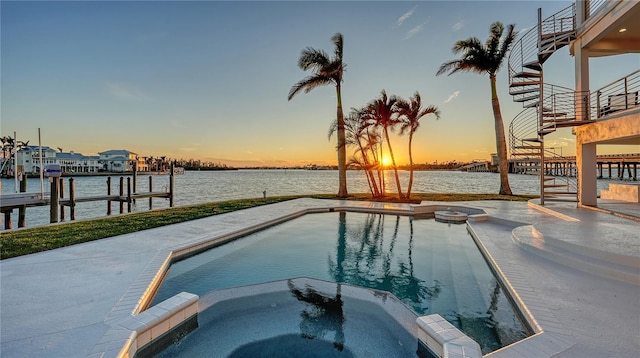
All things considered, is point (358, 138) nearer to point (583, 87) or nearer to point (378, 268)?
point (583, 87)

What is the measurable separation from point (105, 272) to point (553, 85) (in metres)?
12.1

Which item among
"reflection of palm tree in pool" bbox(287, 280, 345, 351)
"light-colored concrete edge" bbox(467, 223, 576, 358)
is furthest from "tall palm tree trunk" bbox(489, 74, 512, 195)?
"reflection of palm tree in pool" bbox(287, 280, 345, 351)

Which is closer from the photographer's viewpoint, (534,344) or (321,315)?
(534,344)

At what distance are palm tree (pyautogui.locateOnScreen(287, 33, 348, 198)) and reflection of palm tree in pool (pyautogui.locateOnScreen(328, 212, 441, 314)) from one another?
7.66 meters

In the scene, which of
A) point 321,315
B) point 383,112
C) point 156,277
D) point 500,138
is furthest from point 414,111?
point 156,277

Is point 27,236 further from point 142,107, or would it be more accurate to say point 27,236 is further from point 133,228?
point 142,107

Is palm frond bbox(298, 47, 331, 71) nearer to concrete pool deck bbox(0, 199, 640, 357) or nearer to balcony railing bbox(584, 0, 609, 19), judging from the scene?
balcony railing bbox(584, 0, 609, 19)

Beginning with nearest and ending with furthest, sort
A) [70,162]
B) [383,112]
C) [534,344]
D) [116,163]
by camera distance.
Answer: [534,344] → [383,112] → [70,162] → [116,163]

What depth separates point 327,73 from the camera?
547 inches

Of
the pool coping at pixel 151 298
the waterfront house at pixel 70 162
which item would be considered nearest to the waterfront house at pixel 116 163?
the waterfront house at pixel 70 162

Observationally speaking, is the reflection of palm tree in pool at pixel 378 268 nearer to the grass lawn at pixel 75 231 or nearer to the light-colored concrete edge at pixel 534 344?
the light-colored concrete edge at pixel 534 344

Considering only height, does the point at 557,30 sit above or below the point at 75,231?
above

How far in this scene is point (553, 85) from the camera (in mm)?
8891

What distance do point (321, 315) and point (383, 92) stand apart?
38.5 ft
